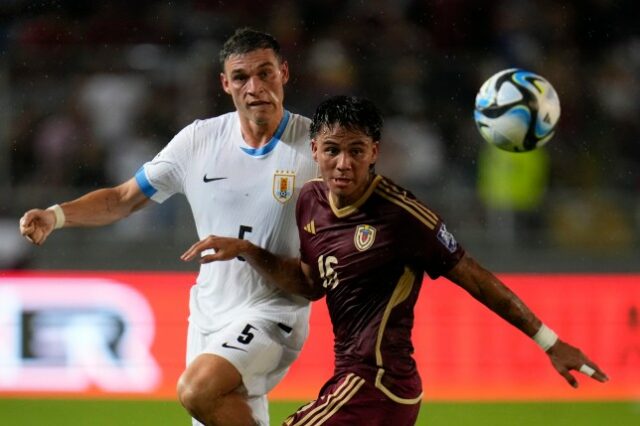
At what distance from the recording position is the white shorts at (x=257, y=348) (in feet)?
14.9

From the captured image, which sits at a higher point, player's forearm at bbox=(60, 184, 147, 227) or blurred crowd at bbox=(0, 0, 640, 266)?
blurred crowd at bbox=(0, 0, 640, 266)

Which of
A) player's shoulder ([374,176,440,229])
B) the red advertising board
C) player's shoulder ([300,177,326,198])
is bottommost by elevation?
the red advertising board

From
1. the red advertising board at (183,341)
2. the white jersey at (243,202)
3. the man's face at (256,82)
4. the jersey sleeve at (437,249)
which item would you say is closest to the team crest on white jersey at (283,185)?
the white jersey at (243,202)

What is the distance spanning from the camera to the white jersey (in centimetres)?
480

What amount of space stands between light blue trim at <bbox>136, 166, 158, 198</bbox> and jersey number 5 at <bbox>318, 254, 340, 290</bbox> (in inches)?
43.3

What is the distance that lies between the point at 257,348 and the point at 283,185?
71cm

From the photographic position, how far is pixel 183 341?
8.03 metres

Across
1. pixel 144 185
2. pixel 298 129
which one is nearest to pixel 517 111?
pixel 298 129

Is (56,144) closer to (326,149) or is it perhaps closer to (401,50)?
(401,50)

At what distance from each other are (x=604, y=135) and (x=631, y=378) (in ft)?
9.12

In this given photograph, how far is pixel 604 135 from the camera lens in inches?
396

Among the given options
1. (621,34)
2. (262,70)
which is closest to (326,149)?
(262,70)

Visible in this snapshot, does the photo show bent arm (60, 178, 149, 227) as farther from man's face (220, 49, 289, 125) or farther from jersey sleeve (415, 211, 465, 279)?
jersey sleeve (415, 211, 465, 279)

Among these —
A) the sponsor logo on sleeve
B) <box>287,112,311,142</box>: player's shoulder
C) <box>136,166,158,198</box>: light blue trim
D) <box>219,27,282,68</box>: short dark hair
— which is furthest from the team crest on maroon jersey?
<box>136,166,158,198</box>: light blue trim
